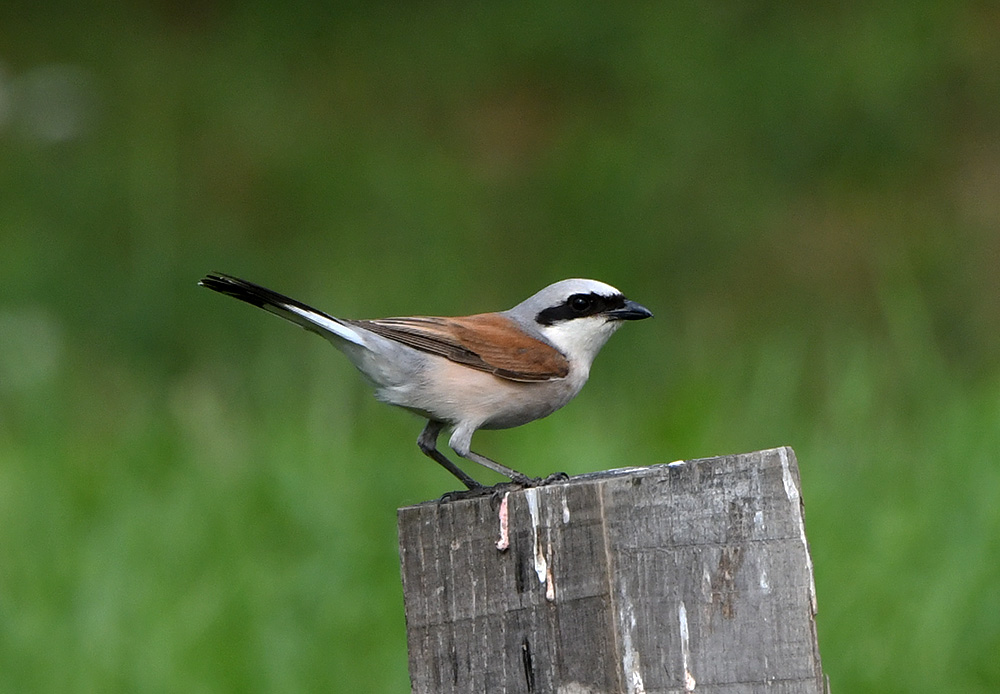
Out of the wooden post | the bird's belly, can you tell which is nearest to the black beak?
the bird's belly

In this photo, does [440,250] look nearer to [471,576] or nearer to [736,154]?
[736,154]

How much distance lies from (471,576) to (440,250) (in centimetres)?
939

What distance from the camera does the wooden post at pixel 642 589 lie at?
2531 mm

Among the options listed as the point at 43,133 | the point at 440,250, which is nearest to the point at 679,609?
the point at 440,250

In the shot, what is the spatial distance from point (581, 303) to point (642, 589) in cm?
243

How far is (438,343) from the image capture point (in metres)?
4.61

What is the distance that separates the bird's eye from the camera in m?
4.96

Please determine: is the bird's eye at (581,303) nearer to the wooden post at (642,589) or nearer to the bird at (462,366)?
the bird at (462,366)

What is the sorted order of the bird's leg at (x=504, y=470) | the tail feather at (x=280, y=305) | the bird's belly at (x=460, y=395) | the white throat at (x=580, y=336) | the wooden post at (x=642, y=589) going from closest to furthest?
the wooden post at (x=642, y=589) → the bird's leg at (x=504, y=470) → the tail feather at (x=280, y=305) → the bird's belly at (x=460, y=395) → the white throat at (x=580, y=336)

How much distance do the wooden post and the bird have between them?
158 cm

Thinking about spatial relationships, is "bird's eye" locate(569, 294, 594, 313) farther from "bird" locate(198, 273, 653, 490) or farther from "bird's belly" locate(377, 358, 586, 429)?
"bird's belly" locate(377, 358, 586, 429)

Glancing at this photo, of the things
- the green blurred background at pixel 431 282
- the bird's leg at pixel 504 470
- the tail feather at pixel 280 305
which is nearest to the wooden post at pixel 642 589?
the bird's leg at pixel 504 470

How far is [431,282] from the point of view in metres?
11.4

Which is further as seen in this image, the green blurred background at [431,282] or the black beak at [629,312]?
the green blurred background at [431,282]
